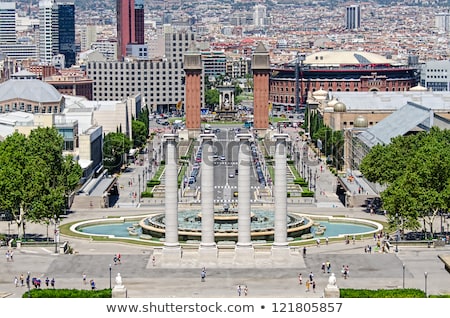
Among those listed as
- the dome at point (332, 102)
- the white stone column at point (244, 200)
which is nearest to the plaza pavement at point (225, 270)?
the white stone column at point (244, 200)

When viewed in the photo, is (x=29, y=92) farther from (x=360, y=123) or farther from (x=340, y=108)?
(x=360, y=123)

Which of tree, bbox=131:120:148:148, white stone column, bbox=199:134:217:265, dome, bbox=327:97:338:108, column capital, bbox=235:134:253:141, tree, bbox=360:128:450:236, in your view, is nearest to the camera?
column capital, bbox=235:134:253:141

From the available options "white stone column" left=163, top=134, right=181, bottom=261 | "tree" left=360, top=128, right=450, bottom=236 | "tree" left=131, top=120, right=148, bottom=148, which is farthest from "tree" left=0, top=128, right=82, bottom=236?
"tree" left=131, top=120, right=148, bottom=148

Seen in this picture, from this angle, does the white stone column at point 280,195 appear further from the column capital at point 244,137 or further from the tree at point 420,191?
the tree at point 420,191

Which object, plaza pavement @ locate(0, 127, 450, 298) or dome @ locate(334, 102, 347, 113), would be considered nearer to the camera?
plaza pavement @ locate(0, 127, 450, 298)

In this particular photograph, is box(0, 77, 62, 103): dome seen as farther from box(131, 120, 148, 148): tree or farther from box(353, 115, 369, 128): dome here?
box(353, 115, 369, 128): dome

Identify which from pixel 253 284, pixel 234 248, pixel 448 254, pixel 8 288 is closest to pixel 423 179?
pixel 448 254
